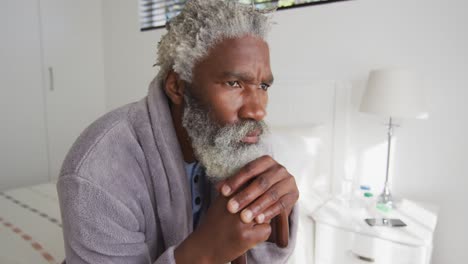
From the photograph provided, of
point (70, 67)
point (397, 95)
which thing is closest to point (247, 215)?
point (397, 95)

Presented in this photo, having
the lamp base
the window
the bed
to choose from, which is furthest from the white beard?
the window

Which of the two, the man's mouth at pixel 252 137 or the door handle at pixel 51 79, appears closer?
the man's mouth at pixel 252 137

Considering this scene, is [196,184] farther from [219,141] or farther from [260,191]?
[260,191]

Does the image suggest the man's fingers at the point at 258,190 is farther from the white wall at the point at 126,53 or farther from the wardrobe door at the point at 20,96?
the wardrobe door at the point at 20,96

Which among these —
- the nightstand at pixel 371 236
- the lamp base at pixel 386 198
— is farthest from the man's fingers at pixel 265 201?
the lamp base at pixel 386 198

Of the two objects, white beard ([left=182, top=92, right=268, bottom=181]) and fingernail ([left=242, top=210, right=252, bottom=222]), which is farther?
white beard ([left=182, top=92, right=268, bottom=181])

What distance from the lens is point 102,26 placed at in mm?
3141

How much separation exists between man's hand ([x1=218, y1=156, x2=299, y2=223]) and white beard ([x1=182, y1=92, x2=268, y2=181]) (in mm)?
75

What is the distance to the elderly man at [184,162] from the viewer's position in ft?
2.10

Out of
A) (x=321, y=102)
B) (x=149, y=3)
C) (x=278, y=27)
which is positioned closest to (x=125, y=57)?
(x=149, y=3)

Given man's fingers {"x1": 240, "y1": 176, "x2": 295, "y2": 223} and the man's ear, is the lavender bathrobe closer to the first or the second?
the man's ear

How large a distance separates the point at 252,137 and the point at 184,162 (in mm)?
238

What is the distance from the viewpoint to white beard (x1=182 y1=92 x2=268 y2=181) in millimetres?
738

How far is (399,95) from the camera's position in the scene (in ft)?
4.68
